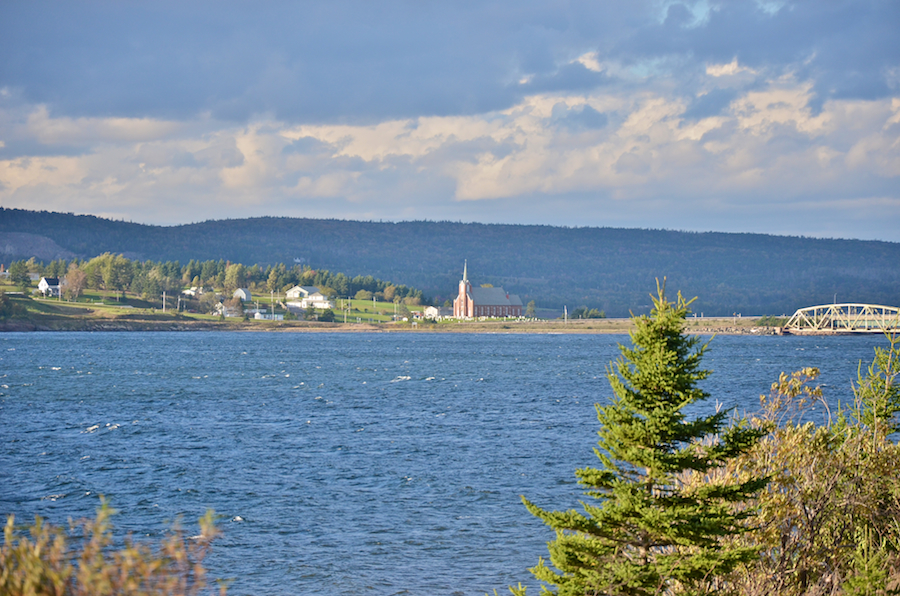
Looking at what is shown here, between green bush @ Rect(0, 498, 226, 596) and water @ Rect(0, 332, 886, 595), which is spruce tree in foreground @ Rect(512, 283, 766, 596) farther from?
water @ Rect(0, 332, 886, 595)

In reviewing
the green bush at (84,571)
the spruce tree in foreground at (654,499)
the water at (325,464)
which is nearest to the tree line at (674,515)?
the spruce tree in foreground at (654,499)

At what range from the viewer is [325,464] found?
119ft

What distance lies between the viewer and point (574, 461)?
3625 centimetres

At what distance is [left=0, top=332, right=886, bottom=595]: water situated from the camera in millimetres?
23125

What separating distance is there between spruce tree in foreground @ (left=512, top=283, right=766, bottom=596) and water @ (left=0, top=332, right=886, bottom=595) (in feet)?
27.1

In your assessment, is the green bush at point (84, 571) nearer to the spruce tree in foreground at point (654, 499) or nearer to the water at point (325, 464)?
the spruce tree in foreground at point (654, 499)

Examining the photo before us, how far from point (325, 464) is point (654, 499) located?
2492cm

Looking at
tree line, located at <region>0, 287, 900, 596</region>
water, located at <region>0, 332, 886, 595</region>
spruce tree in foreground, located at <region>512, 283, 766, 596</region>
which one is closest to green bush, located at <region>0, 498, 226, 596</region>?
tree line, located at <region>0, 287, 900, 596</region>

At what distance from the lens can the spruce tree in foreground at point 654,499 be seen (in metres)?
12.8

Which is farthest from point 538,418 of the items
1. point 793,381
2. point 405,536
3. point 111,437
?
point 793,381

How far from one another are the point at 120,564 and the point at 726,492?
10.0 m

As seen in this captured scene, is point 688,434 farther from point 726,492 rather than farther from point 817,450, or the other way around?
point 817,450

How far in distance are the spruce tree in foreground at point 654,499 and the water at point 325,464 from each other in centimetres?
827

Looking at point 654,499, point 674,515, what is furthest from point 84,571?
point 654,499
